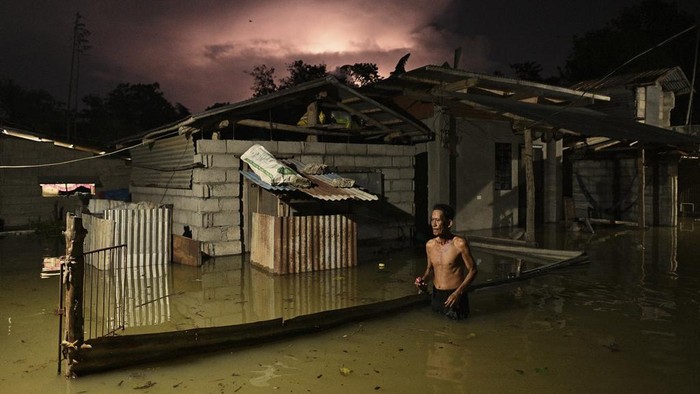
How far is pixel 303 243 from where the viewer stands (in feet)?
32.5

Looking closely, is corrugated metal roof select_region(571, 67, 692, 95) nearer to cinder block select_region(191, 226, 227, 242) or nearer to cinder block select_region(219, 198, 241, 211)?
cinder block select_region(219, 198, 241, 211)

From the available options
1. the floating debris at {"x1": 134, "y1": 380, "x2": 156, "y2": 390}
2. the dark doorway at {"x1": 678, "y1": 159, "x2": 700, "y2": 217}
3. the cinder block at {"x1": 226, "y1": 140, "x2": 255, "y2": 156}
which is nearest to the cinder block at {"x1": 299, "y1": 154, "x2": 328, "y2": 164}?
the cinder block at {"x1": 226, "y1": 140, "x2": 255, "y2": 156}

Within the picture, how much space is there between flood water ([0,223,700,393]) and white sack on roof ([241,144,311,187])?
1.96 m

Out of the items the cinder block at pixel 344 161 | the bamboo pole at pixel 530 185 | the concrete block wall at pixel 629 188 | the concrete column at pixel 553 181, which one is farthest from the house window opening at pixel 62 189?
the concrete block wall at pixel 629 188

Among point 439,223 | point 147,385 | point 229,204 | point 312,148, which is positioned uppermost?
point 312,148

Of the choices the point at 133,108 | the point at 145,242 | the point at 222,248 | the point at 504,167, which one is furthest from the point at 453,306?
the point at 133,108

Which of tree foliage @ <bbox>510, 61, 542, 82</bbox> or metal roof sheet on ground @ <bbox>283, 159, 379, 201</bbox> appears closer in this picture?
metal roof sheet on ground @ <bbox>283, 159, 379, 201</bbox>

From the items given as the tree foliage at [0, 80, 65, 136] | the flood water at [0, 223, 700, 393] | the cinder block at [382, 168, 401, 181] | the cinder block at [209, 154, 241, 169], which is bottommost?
the flood water at [0, 223, 700, 393]

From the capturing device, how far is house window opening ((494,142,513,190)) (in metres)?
17.1

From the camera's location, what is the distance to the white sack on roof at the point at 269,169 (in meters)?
9.67

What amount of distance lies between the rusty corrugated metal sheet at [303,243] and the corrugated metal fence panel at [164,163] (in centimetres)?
327

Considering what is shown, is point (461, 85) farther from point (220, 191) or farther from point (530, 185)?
point (220, 191)

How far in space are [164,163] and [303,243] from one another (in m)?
6.88

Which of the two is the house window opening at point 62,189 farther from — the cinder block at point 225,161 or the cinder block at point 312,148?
the cinder block at point 312,148
